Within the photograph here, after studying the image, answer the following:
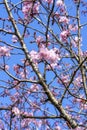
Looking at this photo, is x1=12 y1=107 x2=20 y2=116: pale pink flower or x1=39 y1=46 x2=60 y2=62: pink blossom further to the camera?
x1=12 y1=107 x2=20 y2=116: pale pink flower

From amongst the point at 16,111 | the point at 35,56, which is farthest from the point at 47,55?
the point at 16,111


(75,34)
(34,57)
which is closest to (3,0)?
(75,34)

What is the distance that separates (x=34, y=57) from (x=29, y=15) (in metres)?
1.66

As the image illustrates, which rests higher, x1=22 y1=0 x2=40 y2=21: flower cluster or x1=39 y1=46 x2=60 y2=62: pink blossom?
x1=22 y1=0 x2=40 y2=21: flower cluster

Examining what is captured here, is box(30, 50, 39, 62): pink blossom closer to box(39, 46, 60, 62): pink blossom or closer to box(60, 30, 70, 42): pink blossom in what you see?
box(39, 46, 60, 62): pink blossom

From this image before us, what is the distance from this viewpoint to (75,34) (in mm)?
7254

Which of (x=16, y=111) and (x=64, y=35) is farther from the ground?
(x=64, y=35)

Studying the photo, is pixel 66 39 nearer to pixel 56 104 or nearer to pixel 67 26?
pixel 67 26

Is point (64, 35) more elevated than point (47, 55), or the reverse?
point (64, 35)

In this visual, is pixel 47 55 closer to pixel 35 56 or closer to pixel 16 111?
pixel 35 56

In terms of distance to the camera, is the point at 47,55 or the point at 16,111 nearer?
the point at 47,55

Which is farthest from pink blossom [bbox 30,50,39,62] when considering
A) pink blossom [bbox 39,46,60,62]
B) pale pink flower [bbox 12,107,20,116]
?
pale pink flower [bbox 12,107,20,116]

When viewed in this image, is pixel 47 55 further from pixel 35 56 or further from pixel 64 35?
pixel 64 35

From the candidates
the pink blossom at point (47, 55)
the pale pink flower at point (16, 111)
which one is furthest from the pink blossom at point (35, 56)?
the pale pink flower at point (16, 111)
